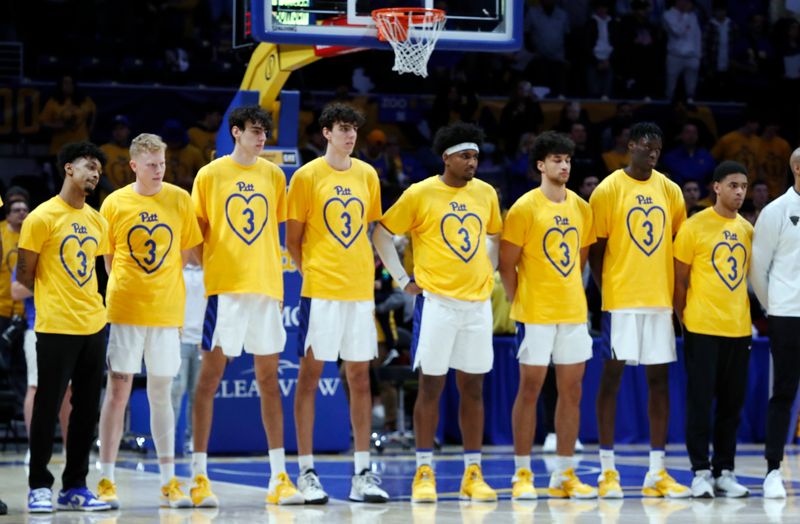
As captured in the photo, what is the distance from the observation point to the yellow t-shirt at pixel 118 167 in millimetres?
16328

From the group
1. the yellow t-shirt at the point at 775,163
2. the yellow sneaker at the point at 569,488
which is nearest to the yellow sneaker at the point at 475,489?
the yellow sneaker at the point at 569,488

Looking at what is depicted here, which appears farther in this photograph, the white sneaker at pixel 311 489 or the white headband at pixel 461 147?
the white headband at pixel 461 147

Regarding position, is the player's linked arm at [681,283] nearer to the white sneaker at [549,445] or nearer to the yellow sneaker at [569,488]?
the yellow sneaker at [569,488]

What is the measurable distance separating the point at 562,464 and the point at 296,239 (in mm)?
2431

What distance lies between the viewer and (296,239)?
914cm

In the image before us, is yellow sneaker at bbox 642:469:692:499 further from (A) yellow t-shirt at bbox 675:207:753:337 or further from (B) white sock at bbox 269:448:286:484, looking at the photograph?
(B) white sock at bbox 269:448:286:484

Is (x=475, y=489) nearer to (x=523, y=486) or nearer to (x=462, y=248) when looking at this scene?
(x=523, y=486)

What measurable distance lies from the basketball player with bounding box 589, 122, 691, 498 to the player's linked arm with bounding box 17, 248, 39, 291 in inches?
152

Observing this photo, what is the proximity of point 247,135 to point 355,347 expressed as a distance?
160 cm

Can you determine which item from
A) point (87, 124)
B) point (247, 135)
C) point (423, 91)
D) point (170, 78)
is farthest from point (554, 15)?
point (247, 135)

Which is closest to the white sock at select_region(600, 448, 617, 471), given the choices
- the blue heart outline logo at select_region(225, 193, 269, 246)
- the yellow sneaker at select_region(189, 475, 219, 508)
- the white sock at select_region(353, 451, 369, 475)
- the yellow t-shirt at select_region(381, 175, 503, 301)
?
the yellow t-shirt at select_region(381, 175, 503, 301)

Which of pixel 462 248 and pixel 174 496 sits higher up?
pixel 462 248

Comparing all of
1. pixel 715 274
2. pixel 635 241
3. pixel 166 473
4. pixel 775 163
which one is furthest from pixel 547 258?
pixel 775 163

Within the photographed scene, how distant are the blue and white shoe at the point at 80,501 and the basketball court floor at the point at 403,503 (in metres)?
0.15
